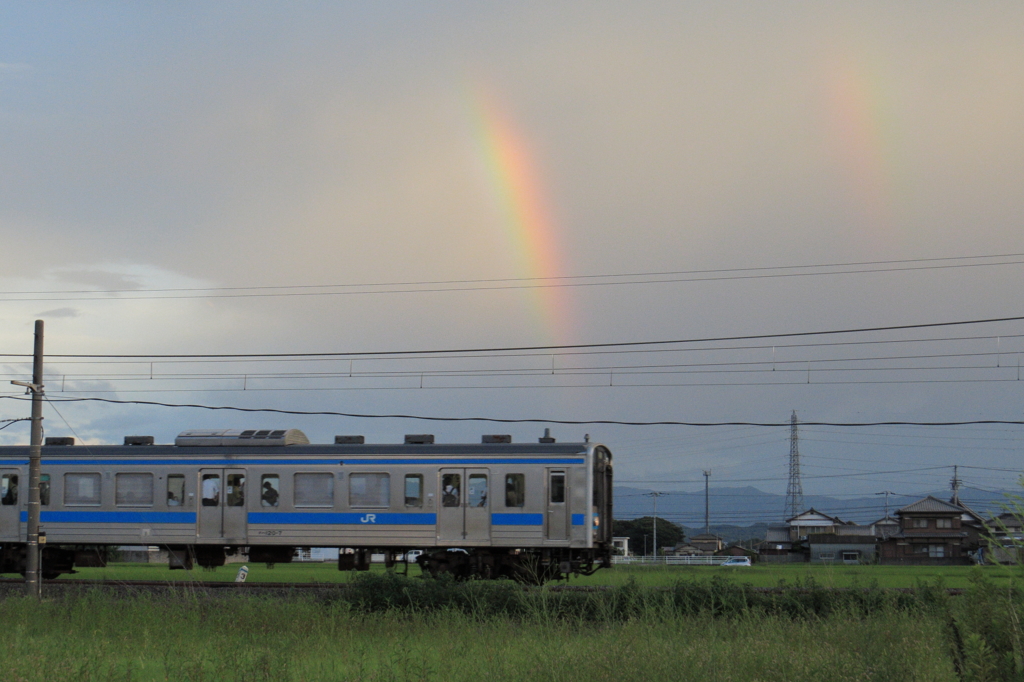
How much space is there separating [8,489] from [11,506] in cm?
48

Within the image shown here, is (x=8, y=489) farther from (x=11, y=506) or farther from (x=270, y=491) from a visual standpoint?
(x=270, y=491)

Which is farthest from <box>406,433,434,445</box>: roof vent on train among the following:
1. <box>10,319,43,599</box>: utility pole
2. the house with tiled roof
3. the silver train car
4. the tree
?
the tree

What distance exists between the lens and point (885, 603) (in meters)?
15.0

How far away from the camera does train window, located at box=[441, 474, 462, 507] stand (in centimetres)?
2286

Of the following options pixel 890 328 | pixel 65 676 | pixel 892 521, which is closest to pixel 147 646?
pixel 65 676

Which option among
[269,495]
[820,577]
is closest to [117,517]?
[269,495]

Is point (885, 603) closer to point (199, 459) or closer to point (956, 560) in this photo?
point (199, 459)

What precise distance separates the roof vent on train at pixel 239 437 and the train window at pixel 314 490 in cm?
125

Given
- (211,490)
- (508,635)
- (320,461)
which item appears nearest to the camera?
(508,635)

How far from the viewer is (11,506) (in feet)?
83.5

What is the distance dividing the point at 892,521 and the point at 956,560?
637 inches

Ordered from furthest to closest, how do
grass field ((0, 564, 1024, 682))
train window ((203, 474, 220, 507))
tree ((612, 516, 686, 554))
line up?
tree ((612, 516, 686, 554)), train window ((203, 474, 220, 507)), grass field ((0, 564, 1024, 682))

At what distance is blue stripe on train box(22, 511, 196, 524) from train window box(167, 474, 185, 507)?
0.28m

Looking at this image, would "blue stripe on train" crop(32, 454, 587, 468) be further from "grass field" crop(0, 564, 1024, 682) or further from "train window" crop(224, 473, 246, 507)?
Result: "grass field" crop(0, 564, 1024, 682)
